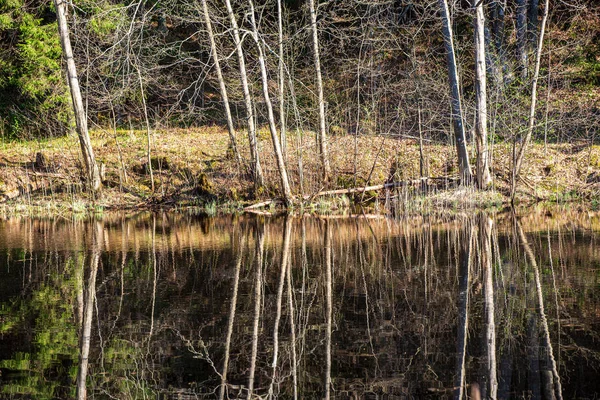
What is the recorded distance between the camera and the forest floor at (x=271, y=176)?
59.0 feet

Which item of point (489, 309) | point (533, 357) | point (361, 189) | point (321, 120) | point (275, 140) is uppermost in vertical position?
point (321, 120)

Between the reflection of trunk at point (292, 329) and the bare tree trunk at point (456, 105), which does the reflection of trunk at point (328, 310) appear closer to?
the reflection of trunk at point (292, 329)

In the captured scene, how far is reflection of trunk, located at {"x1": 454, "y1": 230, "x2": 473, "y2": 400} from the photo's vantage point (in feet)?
15.4

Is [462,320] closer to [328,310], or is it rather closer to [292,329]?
[328,310]

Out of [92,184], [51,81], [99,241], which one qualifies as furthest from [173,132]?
[99,241]

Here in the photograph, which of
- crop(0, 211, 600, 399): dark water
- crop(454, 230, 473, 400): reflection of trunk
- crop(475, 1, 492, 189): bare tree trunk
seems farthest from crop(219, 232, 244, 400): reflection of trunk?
crop(475, 1, 492, 189): bare tree trunk

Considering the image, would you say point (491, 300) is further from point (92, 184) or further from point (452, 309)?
point (92, 184)

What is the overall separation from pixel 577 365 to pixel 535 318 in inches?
49.4

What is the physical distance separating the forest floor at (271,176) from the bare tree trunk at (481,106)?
20.1 inches

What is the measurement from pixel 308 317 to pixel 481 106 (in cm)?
1201

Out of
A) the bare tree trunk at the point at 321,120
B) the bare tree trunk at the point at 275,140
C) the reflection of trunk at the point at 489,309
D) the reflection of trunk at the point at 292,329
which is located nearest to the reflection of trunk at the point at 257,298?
the reflection of trunk at the point at 292,329

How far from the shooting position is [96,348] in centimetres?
571

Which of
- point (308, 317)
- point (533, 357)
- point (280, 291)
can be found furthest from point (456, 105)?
point (533, 357)

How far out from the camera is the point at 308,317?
6590 millimetres
